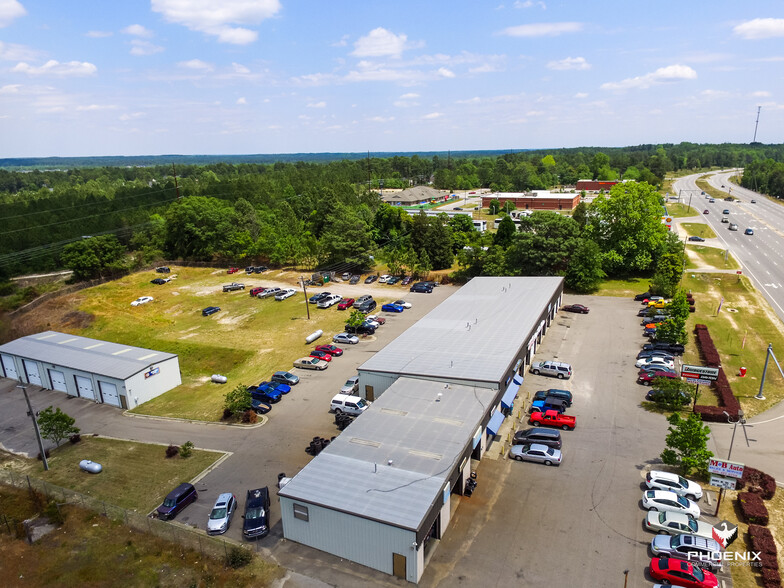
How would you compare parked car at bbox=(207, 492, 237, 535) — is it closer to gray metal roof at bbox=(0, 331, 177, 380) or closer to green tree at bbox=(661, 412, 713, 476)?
gray metal roof at bbox=(0, 331, 177, 380)

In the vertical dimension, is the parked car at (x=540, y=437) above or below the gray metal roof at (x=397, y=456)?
below

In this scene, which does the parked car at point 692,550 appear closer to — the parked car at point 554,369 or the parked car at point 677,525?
the parked car at point 677,525

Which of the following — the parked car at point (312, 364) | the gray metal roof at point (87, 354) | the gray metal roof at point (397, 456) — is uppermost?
the gray metal roof at point (397, 456)

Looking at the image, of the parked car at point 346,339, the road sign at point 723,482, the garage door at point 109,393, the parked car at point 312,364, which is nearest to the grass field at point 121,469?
the garage door at point 109,393

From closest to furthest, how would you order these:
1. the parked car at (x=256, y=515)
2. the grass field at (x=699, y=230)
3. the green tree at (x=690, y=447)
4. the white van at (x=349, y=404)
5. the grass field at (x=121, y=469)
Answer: the parked car at (x=256, y=515) < the green tree at (x=690, y=447) < the grass field at (x=121, y=469) < the white van at (x=349, y=404) < the grass field at (x=699, y=230)

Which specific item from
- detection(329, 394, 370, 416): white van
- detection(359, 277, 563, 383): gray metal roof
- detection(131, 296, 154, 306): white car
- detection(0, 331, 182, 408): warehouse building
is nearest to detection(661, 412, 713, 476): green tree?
detection(359, 277, 563, 383): gray metal roof

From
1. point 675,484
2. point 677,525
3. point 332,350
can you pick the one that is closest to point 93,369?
point 332,350

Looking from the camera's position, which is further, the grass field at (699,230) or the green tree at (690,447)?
the grass field at (699,230)

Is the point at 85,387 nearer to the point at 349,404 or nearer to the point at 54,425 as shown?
the point at 54,425
